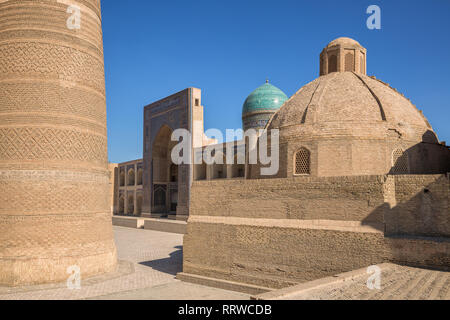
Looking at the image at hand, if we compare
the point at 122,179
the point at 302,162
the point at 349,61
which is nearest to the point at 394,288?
the point at 302,162

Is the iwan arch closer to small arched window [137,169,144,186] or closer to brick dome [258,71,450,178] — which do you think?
brick dome [258,71,450,178]

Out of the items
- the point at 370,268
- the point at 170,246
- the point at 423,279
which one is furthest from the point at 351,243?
the point at 170,246

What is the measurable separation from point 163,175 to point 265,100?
8373 mm

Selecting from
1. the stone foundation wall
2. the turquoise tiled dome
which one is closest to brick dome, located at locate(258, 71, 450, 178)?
the stone foundation wall

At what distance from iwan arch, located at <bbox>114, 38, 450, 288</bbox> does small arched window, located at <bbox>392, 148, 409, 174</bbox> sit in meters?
0.03

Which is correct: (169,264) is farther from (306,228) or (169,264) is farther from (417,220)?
(417,220)

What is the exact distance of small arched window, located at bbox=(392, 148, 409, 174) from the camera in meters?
9.94

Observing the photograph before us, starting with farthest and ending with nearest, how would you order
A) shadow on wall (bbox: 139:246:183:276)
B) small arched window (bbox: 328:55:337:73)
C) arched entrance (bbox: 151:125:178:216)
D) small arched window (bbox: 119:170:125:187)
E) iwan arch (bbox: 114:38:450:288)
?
small arched window (bbox: 119:170:125:187), arched entrance (bbox: 151:125:178:216), small arched window (bbox: 328:55:337:73), shadow on wall (bbox: 139:246:183:276), iwan arch (bbox: 114:38:450:288)

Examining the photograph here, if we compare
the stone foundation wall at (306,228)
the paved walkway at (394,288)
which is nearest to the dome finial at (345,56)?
the stone foundation wall at (306,228)

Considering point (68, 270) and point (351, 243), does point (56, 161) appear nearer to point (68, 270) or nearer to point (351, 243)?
point (68, 270)

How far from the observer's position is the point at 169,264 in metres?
11.7

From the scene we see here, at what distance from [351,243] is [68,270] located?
21.2 feet

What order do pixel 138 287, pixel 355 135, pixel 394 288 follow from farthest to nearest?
pixel 355 135 → pixel 138 287 → pixel 394 288
